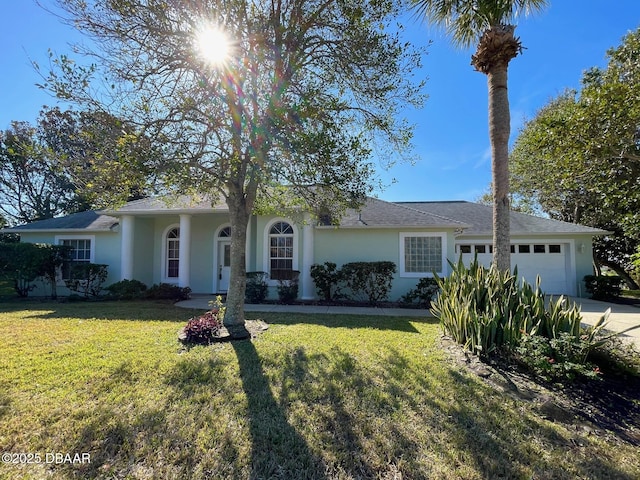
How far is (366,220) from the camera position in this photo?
41.4 ft

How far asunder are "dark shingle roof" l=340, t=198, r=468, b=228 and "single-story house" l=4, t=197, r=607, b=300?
0.04 metres

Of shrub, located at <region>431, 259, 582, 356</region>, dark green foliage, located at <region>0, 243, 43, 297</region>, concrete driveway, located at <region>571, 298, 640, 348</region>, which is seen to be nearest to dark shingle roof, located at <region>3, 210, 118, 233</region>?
dark green foliage, located at <region>0, 243, 43, 297</region>

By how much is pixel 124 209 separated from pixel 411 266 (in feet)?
40.6

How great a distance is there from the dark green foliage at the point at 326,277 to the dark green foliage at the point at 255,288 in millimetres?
2035

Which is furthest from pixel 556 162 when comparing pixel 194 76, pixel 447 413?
pixel 194 76

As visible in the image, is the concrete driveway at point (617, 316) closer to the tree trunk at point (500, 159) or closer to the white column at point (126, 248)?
the tree trunk at point (500, 159)

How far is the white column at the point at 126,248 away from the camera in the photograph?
42.0 feet

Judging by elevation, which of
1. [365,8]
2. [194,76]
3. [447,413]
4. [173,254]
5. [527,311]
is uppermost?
[365,8]

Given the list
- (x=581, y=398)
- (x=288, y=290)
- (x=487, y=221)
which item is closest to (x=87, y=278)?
(x=288, y=290)

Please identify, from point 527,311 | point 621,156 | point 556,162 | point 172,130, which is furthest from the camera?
point 556,162

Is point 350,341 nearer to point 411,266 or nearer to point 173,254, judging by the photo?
point 411,266

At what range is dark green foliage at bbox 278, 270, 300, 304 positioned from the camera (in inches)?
455

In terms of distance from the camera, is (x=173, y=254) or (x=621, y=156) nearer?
(x=621, y=156)

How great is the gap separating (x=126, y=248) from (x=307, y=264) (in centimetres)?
799
